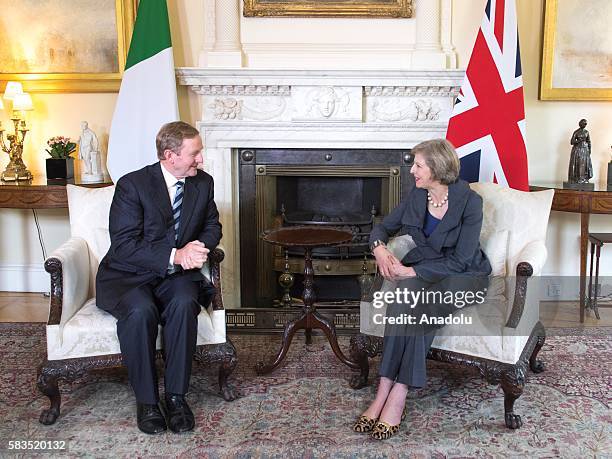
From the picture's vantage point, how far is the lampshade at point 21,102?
4539mm

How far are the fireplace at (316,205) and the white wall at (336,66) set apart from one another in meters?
0.59

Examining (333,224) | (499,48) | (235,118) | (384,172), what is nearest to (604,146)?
(499,48)

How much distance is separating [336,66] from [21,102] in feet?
6.64

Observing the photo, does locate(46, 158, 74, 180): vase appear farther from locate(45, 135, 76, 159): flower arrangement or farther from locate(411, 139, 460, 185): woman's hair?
locate(411, 139, 460, 185): woman's hair

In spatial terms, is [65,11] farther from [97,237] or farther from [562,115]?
[562,115]

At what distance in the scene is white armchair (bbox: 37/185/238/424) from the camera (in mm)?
2994

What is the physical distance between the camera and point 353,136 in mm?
4602

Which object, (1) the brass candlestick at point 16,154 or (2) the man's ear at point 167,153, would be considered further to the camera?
(1) the brass candlestick at point 16,154

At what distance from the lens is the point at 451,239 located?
314 cm

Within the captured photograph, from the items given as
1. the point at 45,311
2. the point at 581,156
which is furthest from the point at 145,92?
the point at 581,156

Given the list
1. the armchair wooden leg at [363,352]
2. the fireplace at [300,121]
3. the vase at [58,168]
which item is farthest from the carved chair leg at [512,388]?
the vase at [58,168]

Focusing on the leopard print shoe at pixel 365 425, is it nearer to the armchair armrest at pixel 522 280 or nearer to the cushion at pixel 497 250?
the armchair armrest at pixel 522 280

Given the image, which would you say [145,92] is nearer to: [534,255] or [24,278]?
[24,278]

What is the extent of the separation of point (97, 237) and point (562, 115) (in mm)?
3072
